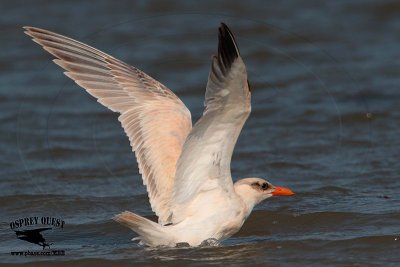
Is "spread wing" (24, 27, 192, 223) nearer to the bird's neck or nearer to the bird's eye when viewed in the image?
the bird's neck

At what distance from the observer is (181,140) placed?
8562 millimetres

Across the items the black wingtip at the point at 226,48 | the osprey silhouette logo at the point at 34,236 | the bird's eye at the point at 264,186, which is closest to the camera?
the black wingtip at the point at 226,48

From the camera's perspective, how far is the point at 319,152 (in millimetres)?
12109

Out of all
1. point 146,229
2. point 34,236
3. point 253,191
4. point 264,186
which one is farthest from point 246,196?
point 34,236

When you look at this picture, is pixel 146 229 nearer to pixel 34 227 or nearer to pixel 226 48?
pixel 226 48

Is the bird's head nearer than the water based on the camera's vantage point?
Yes

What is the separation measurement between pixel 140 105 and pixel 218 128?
1591 millimetres

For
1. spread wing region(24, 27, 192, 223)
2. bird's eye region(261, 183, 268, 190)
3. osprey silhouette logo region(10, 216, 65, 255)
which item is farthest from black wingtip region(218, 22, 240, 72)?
osprey silhouette logo region(10, 216, 65, 255)

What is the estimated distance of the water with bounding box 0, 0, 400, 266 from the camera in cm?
878

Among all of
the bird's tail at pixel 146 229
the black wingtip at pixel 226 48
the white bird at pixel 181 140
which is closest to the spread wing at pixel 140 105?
the white bird at pixel 181 140

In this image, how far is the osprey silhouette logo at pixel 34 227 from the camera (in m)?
9.06

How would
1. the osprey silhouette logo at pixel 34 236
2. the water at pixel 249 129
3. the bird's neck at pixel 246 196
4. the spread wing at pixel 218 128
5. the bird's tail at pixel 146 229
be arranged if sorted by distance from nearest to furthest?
the spread wing at pixel 218 128 < the bird's tail at pixel 146 229 < the bird's neck at pixel 246 196 < the water at pixel 249 129 < the osprey silhouette logo at pixel 34 236

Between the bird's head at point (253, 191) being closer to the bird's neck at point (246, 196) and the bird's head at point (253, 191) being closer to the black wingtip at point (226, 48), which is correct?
the bird's neck at point (246, 196)

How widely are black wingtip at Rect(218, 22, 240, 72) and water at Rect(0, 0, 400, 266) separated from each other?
176 cm
